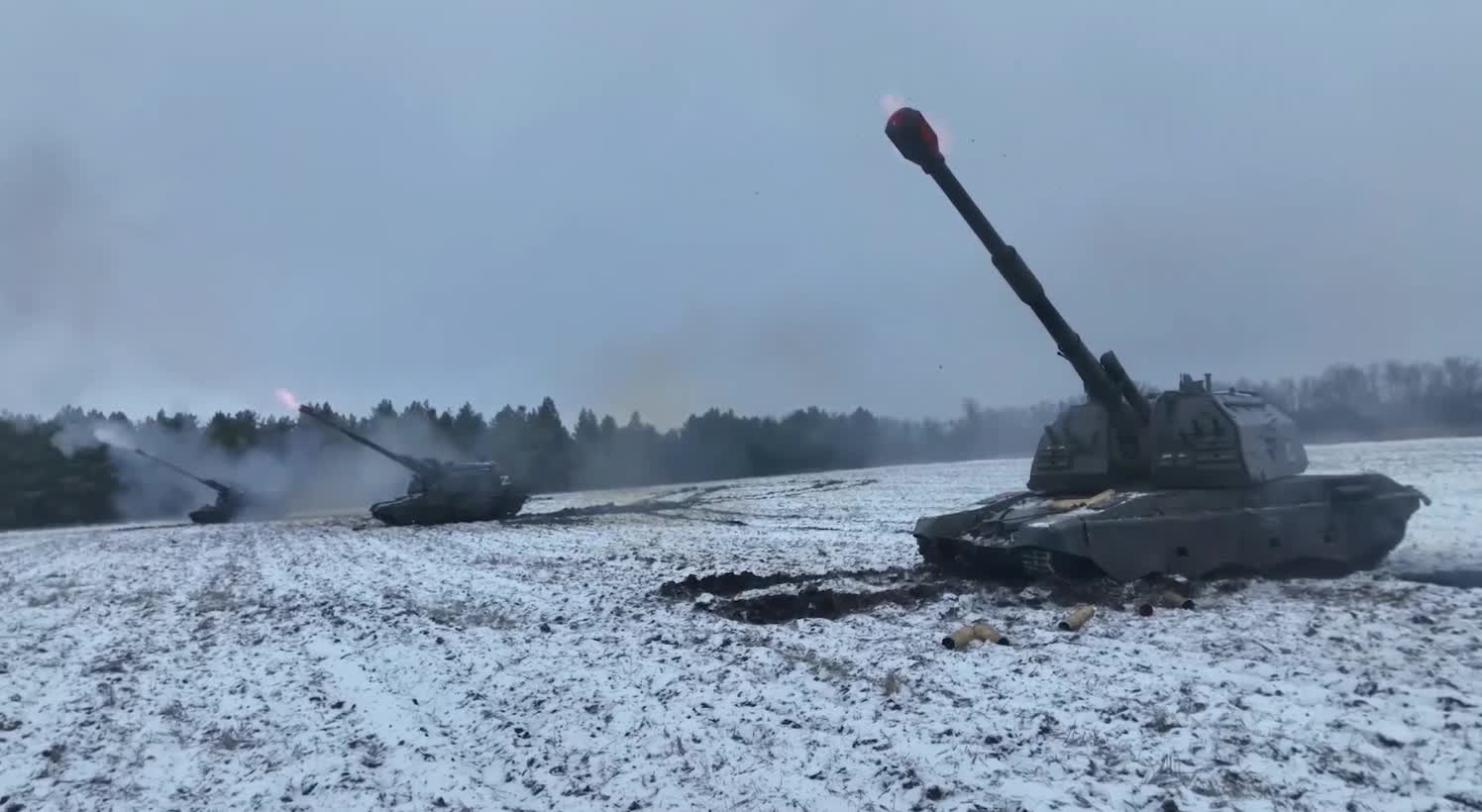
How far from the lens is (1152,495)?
504 inches

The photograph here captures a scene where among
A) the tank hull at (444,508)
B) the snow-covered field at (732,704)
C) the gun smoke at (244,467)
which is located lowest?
the snow-covered field at (732,704)

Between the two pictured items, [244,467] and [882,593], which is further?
[244,467]

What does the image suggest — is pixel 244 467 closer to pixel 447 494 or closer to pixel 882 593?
pixel 447 494

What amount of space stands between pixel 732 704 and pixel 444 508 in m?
27.9

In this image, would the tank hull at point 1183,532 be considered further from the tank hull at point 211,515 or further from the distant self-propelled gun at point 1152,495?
the tank hull at point 211,515

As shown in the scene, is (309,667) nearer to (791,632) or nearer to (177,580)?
(791,632)

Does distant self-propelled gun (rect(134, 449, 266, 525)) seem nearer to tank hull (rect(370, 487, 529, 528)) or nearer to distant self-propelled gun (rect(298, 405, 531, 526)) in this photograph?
distant self-propelled gun (rect(298, 405, 531, 526))

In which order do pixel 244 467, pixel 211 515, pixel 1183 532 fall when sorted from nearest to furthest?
1. pixel 1183 532
2. pixel 211 515
3. pixel 244 467

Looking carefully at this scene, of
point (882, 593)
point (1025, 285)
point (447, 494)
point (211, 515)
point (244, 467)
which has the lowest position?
point (882, 593)

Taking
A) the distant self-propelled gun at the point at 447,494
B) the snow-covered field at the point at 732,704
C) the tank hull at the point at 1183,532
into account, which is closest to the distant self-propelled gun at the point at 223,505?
the distant self-propelled gun at the point at 447,494

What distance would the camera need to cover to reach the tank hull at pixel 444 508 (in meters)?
33.0

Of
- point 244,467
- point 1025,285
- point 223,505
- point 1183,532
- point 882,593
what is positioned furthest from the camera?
point 244,467

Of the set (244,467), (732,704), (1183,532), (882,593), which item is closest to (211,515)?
(244,467)

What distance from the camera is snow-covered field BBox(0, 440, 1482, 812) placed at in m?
5.86
